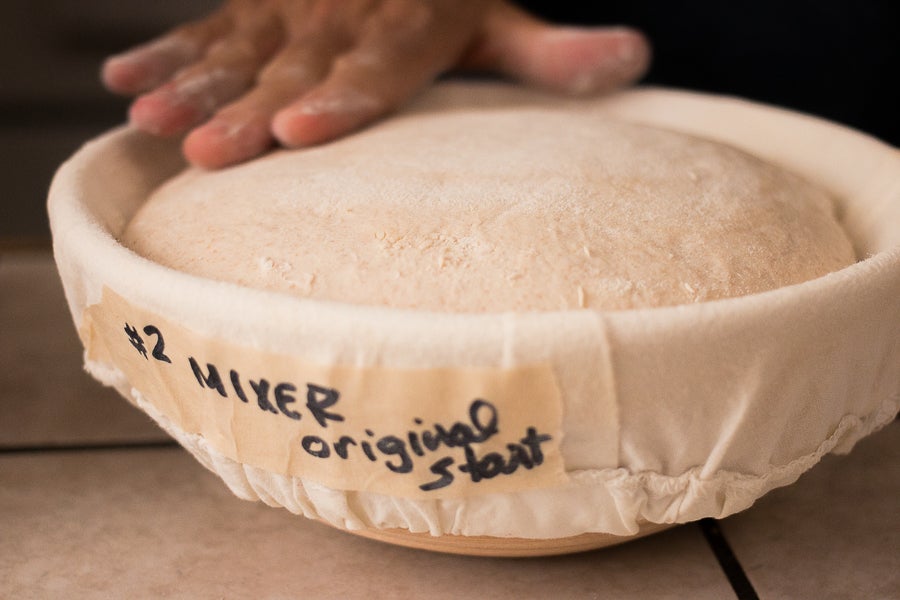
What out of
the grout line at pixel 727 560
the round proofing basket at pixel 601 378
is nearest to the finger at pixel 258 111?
the round proofing basket at pixel 601 378

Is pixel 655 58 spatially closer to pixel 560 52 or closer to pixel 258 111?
pixel 560 52

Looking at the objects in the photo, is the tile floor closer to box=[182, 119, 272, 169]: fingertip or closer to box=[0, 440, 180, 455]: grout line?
box=[0, 440, 180, 455]: grout line

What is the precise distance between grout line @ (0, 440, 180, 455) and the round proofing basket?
13cm

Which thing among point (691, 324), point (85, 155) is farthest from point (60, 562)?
point (691, 324)

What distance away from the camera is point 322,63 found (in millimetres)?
620

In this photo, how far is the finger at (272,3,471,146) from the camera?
53cm

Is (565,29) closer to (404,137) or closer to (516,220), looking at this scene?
(404,137)

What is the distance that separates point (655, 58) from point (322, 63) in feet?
1.34

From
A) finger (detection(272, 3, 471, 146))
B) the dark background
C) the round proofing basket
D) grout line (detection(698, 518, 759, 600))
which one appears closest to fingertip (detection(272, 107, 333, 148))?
finger (detection(272, 3, 471, 146))

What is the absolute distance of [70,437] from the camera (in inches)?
22.2

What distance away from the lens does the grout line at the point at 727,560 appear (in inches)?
16.4

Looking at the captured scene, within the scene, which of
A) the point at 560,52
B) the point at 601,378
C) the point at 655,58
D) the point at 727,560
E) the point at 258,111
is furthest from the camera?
the point at 655,58

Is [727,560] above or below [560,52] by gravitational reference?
below

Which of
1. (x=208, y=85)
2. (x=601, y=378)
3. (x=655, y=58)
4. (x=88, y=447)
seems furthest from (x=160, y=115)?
(x=655, y=58)
